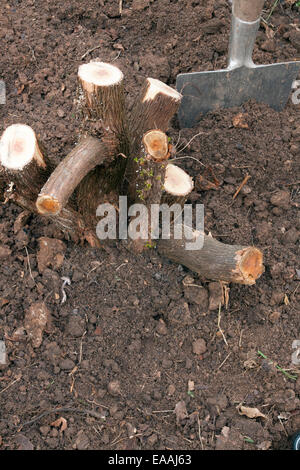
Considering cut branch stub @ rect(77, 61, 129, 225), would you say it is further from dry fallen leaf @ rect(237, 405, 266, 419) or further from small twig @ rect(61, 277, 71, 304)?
dry fallen leaf @ rect(237, 405, 266, 419)

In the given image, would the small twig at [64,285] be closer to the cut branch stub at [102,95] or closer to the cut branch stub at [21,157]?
the cut branch stub at [21,157]

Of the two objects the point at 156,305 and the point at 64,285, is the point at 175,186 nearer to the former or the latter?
the point at 156,305

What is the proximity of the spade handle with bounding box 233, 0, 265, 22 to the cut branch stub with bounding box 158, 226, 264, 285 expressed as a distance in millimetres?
1355

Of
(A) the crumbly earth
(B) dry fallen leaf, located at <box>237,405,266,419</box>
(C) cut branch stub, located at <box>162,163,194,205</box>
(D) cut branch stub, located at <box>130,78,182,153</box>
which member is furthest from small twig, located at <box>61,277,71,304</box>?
(B) dry fallen leaf, located at <box>237,405,266,419</box>

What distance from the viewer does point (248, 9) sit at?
9.37 feet

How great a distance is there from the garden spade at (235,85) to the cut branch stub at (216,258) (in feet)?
3.49

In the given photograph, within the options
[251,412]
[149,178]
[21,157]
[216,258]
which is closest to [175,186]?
[149,178]

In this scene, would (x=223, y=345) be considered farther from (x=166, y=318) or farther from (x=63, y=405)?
(x=63, y=405)

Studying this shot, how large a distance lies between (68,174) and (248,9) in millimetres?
1607

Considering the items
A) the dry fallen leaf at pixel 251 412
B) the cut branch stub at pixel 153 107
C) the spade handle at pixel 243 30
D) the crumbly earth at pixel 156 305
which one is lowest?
the dry fallen leaf at pixel 251 412

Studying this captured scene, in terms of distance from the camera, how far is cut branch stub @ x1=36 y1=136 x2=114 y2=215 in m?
2.07

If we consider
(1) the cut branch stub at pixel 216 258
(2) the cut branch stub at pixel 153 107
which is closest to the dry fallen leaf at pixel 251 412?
(1) the cut branch stub at pixel 216 258

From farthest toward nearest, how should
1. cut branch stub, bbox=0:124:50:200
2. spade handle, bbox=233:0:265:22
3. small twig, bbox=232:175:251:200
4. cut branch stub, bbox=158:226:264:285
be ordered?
small twig, bbox=232:175:251:200 < spade handle, bbox=233:0:265:22 < cut branch stub, bbox=158:226:264:285 < cut branch stub, bbox=0:124:50:200

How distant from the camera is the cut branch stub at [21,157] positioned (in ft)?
7.34
